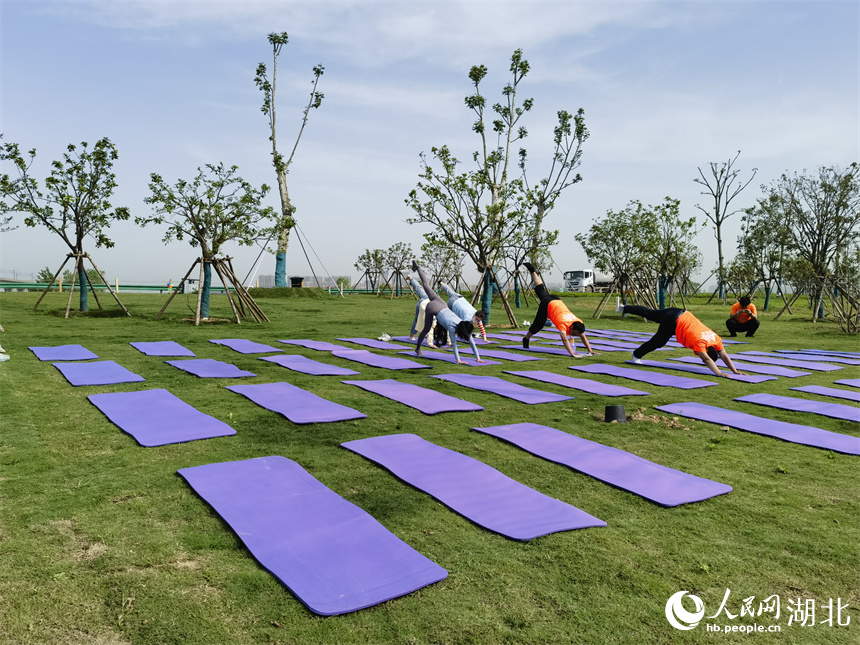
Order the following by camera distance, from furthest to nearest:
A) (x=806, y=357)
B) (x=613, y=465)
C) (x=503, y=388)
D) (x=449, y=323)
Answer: (x=806, y=357) → (x=449, y=323) → (x=503, y=388) → (x=613, y=465)

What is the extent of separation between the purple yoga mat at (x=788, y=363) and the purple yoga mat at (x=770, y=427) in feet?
15.3

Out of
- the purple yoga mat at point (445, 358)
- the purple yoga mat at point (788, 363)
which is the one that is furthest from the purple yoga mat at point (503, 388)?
the purple yoga mat at point (788, 363)

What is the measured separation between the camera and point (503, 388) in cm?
720

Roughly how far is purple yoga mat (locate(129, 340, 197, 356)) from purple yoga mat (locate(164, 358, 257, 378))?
0.66 metres

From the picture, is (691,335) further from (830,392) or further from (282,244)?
(282,244)

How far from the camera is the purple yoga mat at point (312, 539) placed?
2.55 metres

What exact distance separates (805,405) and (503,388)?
3.59m

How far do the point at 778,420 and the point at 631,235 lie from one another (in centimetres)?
2106

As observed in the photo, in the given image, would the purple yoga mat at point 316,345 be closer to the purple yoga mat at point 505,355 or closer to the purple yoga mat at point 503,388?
the purple yoga mat at point 505,355

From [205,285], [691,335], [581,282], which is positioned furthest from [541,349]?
[581,282]

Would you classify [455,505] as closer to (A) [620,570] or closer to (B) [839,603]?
(A) [620,570]

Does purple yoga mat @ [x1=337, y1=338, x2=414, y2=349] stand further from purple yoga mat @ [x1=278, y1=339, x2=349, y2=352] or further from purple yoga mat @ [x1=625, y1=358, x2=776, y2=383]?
purple yoga mat @ [x1=625, y1=358, x2=776, y2=383]

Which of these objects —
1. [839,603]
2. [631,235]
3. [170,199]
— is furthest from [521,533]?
[631,235]

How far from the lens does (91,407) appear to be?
5633 millimetres
